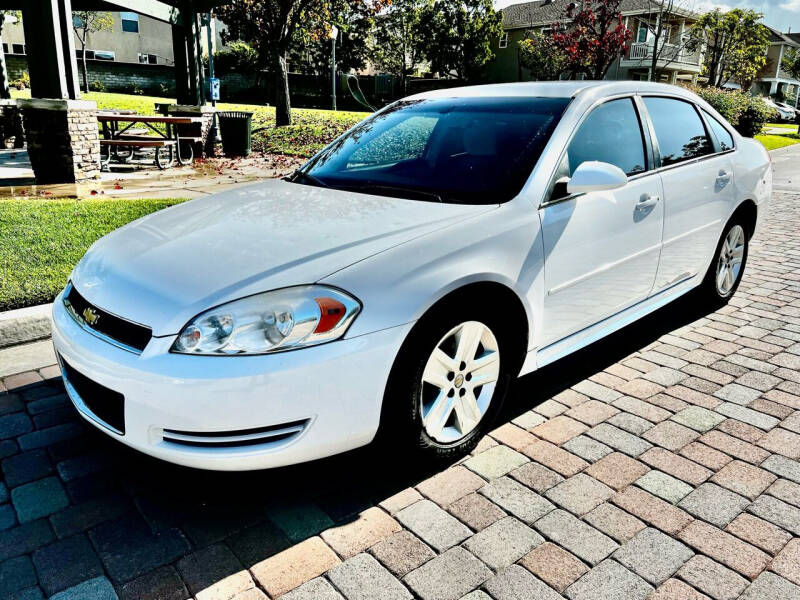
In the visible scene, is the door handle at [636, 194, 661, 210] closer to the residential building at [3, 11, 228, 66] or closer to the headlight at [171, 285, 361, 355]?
the headlight at [171, 285, 361, 355]

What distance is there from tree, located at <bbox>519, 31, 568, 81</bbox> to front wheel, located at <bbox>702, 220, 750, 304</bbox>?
1524 inches

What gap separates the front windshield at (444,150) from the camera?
11.0 ft

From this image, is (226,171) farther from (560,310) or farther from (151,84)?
(151,84)

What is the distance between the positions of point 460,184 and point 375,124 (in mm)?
1209

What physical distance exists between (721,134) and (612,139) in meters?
1.64

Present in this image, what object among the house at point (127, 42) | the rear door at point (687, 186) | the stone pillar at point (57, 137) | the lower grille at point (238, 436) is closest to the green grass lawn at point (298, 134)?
the stone pillar at point (57, 137)

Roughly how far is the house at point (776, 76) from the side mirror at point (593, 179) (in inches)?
3248

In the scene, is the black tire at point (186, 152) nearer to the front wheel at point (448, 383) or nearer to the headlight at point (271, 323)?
the front wheel at point (448, 383)

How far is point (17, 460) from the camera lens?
311 centimetres

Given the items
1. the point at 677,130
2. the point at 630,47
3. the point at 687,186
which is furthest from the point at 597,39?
the point at 687,186

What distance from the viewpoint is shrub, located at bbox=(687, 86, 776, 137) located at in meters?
22.9

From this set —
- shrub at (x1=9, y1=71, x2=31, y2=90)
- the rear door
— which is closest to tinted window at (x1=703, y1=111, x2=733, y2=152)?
the rear door

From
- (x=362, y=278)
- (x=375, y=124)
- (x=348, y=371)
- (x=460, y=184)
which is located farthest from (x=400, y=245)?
(x=375, y=124)

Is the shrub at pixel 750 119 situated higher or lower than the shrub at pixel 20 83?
lower
